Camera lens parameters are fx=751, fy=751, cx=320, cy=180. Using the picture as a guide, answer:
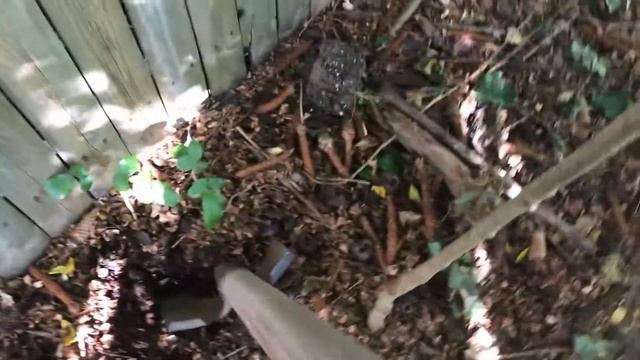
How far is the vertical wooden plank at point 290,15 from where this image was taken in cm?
184

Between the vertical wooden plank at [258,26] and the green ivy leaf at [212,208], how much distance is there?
1.22 ft

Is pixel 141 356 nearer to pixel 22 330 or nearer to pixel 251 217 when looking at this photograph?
pixel 22 330

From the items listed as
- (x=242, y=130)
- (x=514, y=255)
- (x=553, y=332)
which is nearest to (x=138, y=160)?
(x=242, y=130)

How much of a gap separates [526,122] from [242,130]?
2.34 ft

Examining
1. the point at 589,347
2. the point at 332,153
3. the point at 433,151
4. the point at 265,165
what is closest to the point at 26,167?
the point at 265,165

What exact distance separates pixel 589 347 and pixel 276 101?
94 cm

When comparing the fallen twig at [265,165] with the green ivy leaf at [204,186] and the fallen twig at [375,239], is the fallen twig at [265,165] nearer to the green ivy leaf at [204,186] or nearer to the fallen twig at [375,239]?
the green ivy leaf at [204,186]

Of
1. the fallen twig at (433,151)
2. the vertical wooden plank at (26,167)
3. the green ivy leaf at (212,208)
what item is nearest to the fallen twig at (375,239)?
the fallen twig at (433,151)

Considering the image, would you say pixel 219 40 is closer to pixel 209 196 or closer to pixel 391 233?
pixel 209 196

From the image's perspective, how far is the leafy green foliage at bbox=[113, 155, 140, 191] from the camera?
1.67 meters

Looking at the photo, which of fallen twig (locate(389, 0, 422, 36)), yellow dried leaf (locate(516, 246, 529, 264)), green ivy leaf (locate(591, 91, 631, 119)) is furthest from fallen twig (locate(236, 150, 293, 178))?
green ivy leaf (locate(591, 91, 631, 119))

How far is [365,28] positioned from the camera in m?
1.99

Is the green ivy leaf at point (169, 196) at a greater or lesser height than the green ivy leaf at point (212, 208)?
greater

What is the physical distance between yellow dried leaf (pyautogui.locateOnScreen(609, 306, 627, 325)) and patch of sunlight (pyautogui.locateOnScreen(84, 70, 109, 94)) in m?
1.20
